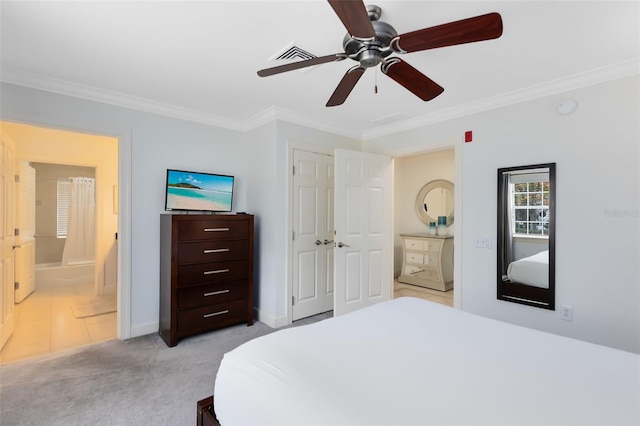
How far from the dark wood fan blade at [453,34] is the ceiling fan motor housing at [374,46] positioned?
0.35 feet

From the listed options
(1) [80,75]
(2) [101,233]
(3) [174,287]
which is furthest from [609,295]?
(2) [101,233]

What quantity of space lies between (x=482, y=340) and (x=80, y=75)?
134 inches

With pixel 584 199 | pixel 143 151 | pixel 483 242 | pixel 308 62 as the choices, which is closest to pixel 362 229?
pixel 483 242

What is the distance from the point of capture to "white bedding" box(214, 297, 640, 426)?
1.00m

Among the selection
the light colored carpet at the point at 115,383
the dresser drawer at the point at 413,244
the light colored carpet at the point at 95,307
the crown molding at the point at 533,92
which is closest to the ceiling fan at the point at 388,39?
the crown molding at the point at 533,92

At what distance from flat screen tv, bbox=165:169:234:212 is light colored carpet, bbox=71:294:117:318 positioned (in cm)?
189

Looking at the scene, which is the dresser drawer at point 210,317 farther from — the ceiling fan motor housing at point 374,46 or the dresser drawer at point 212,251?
the ceiling fan motor housing at point 374,46

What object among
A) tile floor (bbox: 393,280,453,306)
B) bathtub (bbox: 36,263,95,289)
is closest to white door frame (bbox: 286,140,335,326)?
tile floor (bbox: 393,280,453,306)

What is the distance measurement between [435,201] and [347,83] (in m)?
4.05

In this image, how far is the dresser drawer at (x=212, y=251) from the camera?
2.97 meters

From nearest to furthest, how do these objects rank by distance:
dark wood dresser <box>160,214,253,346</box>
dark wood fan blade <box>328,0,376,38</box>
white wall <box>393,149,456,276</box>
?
dark wood fan blade <box>328,0,376,38</box>, dark wood dresser <box>160,214,253,346</box>, white wall <box>393,149,456,276</box>

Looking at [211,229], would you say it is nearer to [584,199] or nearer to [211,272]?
[211,272]

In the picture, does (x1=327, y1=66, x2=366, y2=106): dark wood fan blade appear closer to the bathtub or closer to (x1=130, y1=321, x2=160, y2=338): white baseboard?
(x1=130, y1=321, x2=160, y2=338): white baseboard

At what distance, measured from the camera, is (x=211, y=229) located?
3.13 metres
